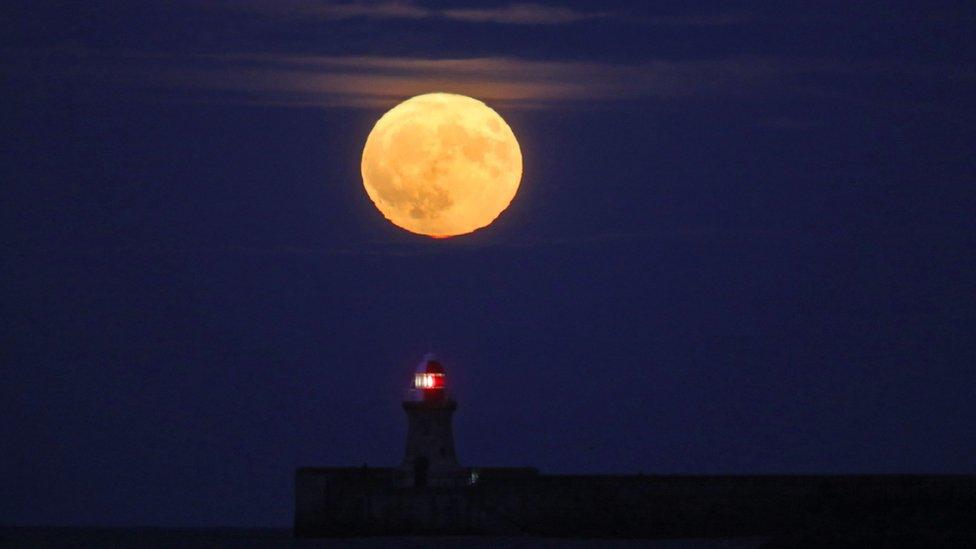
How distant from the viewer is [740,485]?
65.4 meters

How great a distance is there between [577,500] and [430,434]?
543cm

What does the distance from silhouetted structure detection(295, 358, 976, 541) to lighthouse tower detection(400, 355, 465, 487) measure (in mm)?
33

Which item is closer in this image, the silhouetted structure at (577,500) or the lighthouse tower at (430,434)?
the silhouetted structure at (577,500)

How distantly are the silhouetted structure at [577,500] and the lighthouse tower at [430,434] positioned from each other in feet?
0.11

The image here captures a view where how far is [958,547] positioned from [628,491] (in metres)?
14.8

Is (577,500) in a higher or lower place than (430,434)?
lower

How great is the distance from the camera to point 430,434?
223ft

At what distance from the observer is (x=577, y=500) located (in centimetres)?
6619

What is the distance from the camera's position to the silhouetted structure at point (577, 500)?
2534 inches

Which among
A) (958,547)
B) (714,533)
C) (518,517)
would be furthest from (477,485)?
(958,547)

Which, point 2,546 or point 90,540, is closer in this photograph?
point 2,546

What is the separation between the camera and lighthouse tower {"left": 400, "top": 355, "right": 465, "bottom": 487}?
67625 millimetres

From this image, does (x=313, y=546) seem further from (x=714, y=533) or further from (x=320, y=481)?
(x=714, y=533)

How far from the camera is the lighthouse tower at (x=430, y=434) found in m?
67.6
